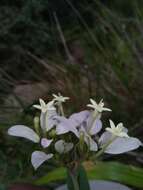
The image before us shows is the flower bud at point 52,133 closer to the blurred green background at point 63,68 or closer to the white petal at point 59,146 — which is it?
the white petal at point 59,146

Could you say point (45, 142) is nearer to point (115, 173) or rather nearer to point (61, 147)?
point (61, 147)

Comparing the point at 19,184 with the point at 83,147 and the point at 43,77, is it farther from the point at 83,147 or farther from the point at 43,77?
the point at 43,77

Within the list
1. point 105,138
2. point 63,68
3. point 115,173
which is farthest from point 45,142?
point 63,68

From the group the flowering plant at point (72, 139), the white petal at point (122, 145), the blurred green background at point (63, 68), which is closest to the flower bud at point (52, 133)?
the flowering plant at point (72, 139)

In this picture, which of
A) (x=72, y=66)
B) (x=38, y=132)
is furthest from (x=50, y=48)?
(x=38, y=132)

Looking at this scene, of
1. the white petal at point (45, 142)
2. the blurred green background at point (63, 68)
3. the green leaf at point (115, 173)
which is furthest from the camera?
the blurred green background at point (63, 68)

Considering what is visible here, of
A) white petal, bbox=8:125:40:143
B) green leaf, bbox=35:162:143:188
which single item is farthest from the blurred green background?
white petal, bbox=8:125:40:143

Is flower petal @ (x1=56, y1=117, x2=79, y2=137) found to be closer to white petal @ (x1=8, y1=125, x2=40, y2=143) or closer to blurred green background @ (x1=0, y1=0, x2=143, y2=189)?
white petal @ (x1=8, y1=125, x2=40, y2=143)

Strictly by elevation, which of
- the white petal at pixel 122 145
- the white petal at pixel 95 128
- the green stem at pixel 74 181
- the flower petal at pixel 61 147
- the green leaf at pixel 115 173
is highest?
the white petal at pixel 95 128
